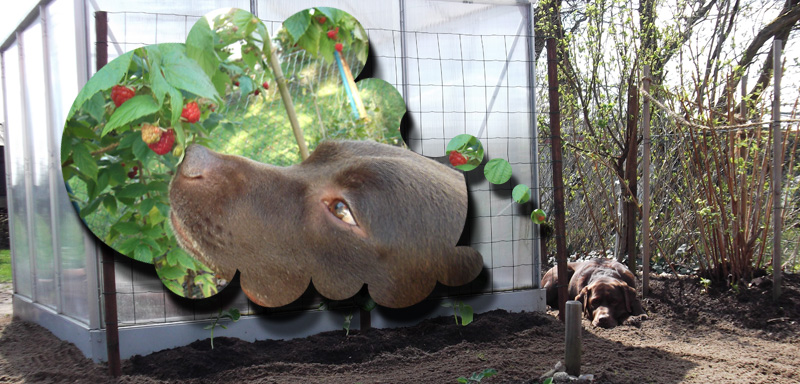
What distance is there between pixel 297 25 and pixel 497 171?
1757 mm

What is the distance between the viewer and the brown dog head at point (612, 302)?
5020 mm

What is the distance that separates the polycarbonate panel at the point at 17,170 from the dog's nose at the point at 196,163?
8.52 feet

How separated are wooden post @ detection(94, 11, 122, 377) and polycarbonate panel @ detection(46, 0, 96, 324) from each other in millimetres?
428

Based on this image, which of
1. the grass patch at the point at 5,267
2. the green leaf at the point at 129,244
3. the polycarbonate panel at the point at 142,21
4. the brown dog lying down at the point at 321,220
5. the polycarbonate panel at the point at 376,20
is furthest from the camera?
the grass patch at the point at 5,267

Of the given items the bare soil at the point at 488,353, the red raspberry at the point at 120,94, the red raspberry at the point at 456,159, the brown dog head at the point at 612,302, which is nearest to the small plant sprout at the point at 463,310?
Answer: the bare soil at the point at 488,353

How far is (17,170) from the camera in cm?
528

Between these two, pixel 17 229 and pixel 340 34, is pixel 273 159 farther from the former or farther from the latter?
pixel 17 229

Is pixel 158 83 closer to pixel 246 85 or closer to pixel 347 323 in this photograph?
pixel 246 85

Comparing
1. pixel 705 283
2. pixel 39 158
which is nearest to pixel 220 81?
pixel 39 158

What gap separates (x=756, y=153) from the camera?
5.21 meters

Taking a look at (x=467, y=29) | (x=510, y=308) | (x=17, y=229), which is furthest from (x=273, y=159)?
(x=17, y=229)

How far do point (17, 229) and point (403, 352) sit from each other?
157 inches

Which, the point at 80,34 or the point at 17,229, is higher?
the point at 80,34

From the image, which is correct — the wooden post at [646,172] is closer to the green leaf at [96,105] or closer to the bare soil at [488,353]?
the bare soil at [488,353]
